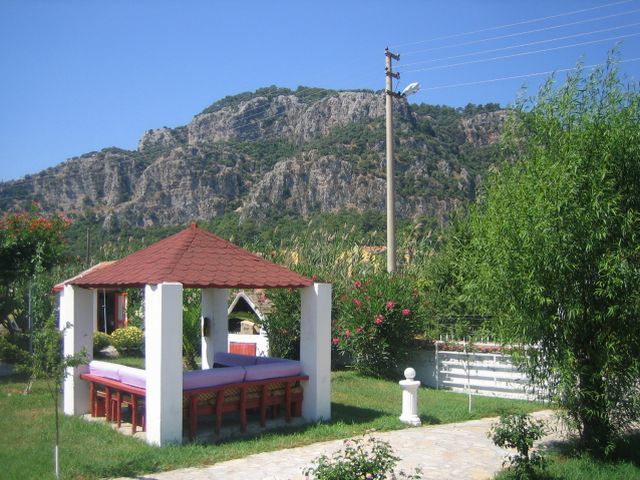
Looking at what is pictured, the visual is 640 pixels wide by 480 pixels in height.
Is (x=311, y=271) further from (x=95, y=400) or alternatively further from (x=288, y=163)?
(x=288, y=163)

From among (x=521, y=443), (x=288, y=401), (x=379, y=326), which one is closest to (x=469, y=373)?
(x=379, y=326)

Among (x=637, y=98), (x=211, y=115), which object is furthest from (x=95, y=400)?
(x=211, y=115)

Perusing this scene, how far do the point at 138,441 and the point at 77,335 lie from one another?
303cm

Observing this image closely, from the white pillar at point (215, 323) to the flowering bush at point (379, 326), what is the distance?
13.0 ft

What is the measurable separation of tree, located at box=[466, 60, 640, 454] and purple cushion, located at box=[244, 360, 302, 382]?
3651 mm

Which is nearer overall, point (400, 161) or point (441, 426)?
point (441, 426)

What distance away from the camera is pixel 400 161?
5672cm

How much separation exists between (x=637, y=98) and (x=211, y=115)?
288ft

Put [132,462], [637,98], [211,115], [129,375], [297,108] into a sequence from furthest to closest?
1. [211,115]
2. [297,108]
3. [129,375]
4. [637,98]
5. [132,462]

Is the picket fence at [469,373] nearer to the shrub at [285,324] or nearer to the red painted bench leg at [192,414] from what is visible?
the shrub at [285,324]

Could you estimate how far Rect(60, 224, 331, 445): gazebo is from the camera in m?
9.11

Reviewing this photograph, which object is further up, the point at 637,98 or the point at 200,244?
the point at 637,98

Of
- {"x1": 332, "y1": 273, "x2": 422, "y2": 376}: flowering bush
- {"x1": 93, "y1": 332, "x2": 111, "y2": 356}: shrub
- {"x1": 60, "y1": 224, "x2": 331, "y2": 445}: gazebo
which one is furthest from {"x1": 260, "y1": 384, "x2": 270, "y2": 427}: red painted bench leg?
{"x1": 93, "y1": 332, "x2": 111, "y2": 356}: shrub

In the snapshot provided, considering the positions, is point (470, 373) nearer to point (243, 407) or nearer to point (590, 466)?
point (590, 466)
